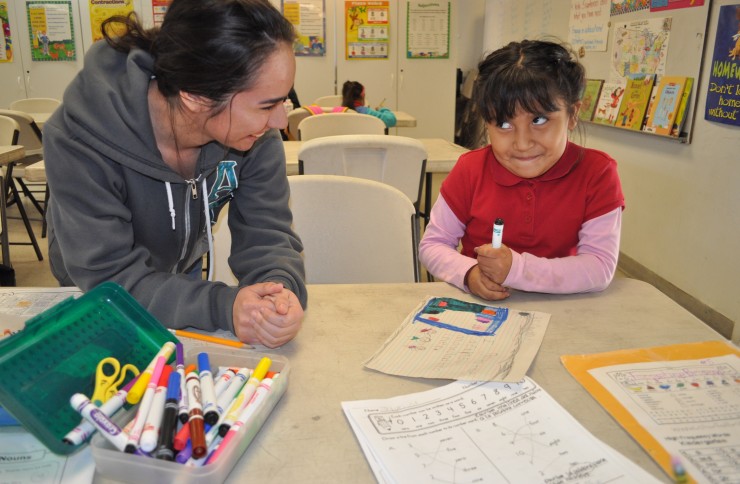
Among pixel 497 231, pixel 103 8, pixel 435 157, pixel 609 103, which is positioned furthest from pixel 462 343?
pixel 103 8

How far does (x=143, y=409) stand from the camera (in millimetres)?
630

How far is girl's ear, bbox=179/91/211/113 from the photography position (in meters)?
0.92

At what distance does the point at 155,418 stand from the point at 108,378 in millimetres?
126

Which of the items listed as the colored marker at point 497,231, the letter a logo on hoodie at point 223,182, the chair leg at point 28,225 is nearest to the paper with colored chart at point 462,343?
the colored marker at point 497,231

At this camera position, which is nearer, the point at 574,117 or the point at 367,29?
the point at 574,117

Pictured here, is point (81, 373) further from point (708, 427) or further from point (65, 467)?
point (708, 427)

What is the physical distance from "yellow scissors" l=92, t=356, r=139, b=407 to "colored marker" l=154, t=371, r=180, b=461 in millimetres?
75

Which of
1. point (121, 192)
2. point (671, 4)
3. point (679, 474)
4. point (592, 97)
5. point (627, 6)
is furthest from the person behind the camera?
point (592, 97)

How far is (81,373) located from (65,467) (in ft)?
0.35

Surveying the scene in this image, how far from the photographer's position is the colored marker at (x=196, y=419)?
1.93ft

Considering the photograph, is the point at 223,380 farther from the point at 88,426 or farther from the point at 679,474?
the point at 679,474

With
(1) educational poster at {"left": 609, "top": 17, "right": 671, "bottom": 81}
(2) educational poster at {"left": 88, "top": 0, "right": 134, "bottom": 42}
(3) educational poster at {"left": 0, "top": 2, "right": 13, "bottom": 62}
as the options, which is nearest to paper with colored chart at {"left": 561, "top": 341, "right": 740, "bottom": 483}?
(1) educational poster at {"left": 609, "top": 17, "right": 671, "bottom": 81}

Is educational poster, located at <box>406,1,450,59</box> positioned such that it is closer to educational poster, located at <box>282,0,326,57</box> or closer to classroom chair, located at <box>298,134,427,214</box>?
educational poster, located at <box>282,0,326,57</box>

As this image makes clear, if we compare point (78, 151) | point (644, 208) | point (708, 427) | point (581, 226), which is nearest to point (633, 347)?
point (708, 427)
